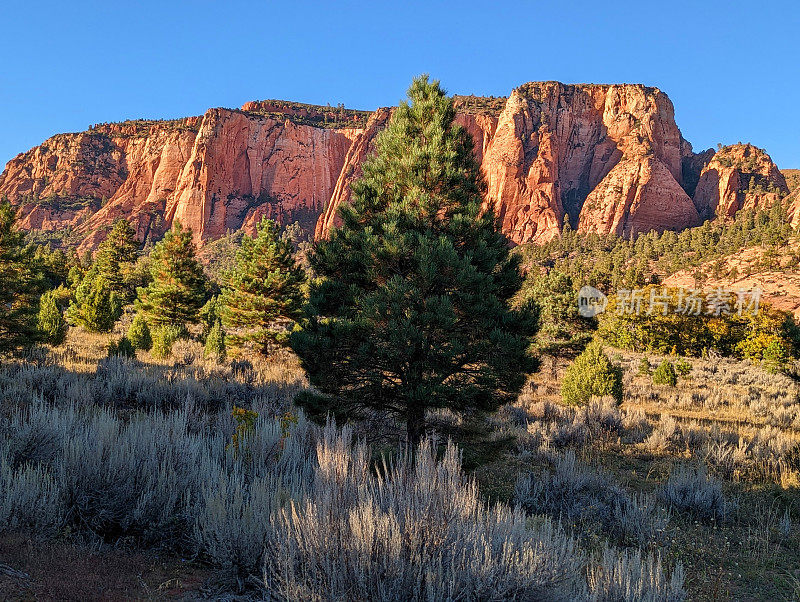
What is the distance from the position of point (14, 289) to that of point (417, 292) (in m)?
11.6

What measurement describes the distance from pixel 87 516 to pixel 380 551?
2625 millimetres

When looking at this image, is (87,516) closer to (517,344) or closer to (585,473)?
(517,344)

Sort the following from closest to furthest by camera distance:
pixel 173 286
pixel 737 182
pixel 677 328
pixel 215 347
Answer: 1. pixel 215 347
2. pixel 173 286
3. pixel 677 328
4. pixel 737 182

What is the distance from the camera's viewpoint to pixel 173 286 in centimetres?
2145

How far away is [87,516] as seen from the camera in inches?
144

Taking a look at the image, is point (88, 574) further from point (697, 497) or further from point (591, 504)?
point (697, 497)

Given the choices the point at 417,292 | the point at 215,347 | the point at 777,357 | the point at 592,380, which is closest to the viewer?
the point at 417,292

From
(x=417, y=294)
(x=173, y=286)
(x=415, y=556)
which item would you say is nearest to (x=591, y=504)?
(x=417, y=294)

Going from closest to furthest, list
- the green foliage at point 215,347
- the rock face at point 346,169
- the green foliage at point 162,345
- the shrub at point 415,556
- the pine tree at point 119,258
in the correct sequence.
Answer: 1. the shrub at point 415,556
2. the green foliage at point 162,345
3. the green foliage at point 215,347
4. the pine tree at point 119,258
5. the rock face at point 346,169

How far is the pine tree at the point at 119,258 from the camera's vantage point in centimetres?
3919

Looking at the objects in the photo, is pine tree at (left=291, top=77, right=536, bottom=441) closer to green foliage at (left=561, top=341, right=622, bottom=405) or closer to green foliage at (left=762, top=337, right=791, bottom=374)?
green foliage at (left=561, top=341, right=622, bottom=405)

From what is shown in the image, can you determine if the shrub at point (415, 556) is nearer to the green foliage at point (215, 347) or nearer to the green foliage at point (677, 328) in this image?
the green foliage at point (215, 347)

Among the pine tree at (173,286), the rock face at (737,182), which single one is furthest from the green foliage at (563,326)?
the rock face at (737,182)

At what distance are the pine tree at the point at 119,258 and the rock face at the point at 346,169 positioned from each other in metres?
77.1
